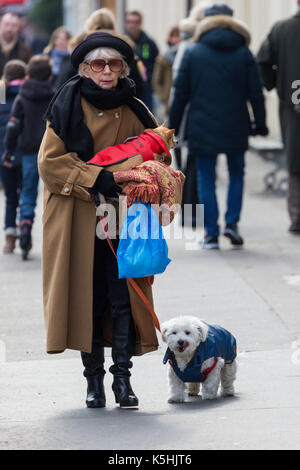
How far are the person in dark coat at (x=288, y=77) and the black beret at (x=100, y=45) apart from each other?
531 cm

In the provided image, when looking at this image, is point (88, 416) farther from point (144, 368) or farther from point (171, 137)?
point (171, 137)

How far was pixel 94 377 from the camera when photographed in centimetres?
569

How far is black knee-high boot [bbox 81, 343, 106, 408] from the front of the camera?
5684 millimetres

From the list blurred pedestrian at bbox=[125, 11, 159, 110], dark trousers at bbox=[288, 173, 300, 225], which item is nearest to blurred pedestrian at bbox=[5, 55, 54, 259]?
dark trousers at bbox=[288, 173, 300, 225]

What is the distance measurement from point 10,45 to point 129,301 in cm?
862

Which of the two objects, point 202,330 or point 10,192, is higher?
point 10,192

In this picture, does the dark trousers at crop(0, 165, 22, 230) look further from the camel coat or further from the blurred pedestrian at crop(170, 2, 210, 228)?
the camel coat

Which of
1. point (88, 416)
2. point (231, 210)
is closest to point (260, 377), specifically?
point (88, 416)

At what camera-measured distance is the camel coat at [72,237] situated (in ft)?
17.9

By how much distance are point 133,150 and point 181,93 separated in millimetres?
4655

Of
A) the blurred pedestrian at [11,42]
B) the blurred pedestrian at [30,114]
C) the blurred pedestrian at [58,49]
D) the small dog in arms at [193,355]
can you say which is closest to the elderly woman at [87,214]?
the small dog in arms at [193,355]

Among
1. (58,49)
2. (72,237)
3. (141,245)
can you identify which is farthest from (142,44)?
(141,245)

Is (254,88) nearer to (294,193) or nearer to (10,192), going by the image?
(294,193)

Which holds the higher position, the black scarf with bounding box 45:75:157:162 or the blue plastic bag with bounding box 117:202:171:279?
the black scarf with bounding box 45:75:157:162
